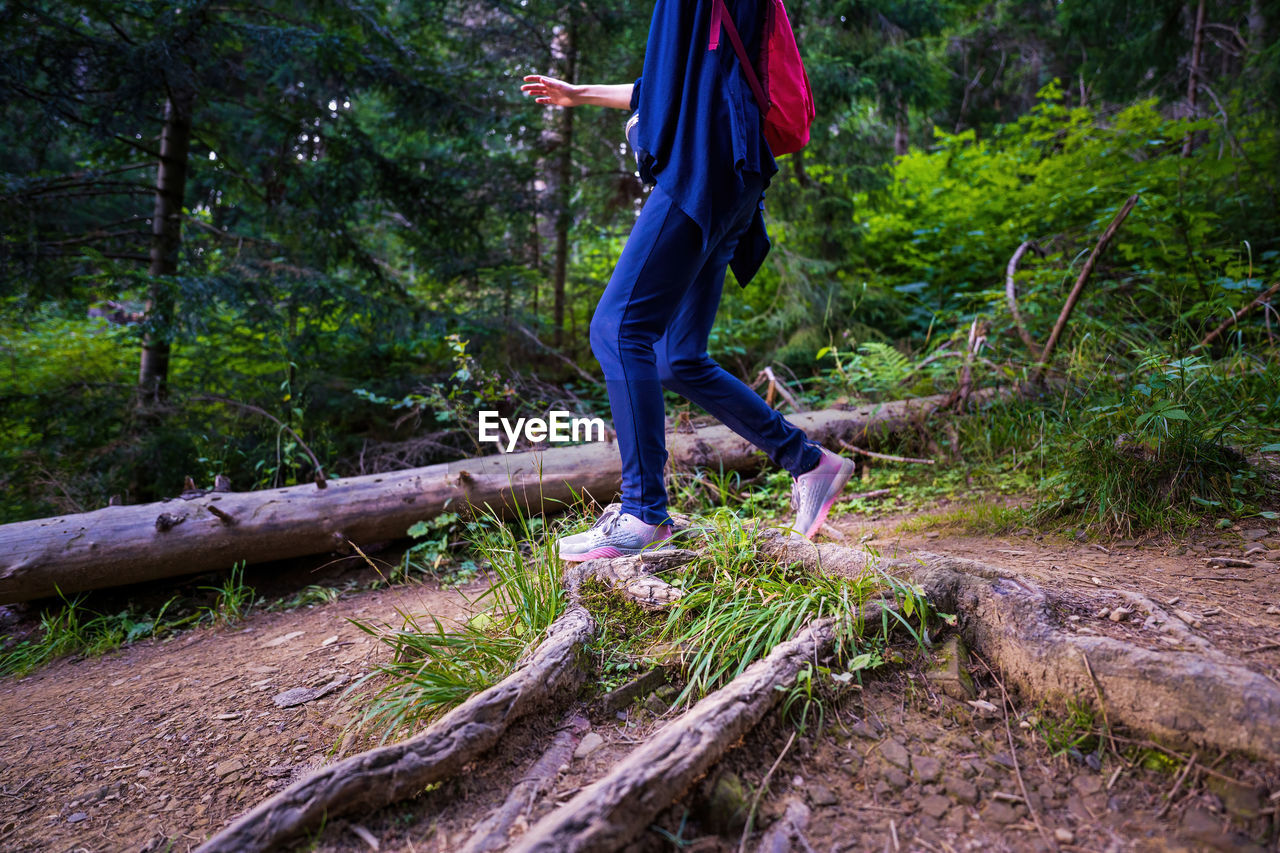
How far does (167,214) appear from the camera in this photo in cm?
541

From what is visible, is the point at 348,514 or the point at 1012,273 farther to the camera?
the point at 1012,273

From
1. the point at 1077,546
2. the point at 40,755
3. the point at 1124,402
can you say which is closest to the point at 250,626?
the point at 40,755

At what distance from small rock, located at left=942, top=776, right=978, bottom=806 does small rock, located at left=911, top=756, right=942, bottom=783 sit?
0.03 meters

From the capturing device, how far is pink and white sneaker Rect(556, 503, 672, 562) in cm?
233

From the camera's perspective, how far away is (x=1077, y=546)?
252 cm

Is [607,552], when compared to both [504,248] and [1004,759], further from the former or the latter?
[504,248]

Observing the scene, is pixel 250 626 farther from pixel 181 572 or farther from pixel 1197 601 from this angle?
pixel 1197 601

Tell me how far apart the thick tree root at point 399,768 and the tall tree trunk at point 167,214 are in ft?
16.0

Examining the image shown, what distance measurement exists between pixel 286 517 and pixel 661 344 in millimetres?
2500

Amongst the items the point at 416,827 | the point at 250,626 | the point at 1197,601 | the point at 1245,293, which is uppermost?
the point at 1245,293

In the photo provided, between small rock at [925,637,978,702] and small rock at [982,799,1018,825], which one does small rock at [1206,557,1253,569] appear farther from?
small rock at [982,799,1018,825]

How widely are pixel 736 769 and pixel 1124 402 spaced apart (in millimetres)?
2685


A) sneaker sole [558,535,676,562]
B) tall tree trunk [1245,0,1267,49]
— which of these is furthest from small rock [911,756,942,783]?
tall tree trunk [1245,0,1267,49]

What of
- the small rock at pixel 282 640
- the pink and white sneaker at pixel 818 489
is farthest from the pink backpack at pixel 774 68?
→ the small rock at pixel 282 640
